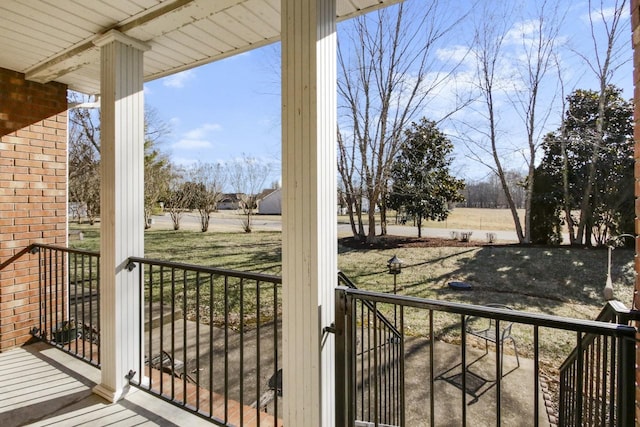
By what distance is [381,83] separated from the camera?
31.5ft

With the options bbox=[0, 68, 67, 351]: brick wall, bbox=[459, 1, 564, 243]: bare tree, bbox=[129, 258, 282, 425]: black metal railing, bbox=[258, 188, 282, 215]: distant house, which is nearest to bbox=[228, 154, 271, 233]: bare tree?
bbox=[258, 188, 282, 215]: distant house

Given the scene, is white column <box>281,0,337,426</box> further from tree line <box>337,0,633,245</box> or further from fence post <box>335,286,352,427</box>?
tree line <box>337,0,633,245</box>

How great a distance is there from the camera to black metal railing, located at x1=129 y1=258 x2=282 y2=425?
1793 mm

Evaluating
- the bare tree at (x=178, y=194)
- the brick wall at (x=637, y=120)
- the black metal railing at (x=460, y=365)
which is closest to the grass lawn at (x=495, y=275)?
the black metal railing at (x=460, y=365)

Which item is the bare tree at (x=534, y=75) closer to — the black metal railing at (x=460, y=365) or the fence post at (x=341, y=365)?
the black metal railing at (x=460, y=365)

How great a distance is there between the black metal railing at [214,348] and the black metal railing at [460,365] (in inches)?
15.0

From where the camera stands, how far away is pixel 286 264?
139 centimetres

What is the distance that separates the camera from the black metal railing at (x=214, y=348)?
1793mm

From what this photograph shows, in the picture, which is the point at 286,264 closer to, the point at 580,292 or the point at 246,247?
the point at 580,292

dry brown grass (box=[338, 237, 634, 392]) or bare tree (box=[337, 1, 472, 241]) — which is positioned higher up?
bare tree (box=[337, 1, 472, 241])

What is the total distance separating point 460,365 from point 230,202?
11100mm

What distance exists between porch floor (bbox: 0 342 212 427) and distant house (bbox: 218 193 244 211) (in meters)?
10.9

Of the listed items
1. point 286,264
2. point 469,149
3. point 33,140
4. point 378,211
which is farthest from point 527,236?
point 33,140

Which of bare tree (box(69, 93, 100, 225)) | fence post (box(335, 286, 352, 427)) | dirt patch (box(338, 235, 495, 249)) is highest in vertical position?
bare tree (box(69, 93, 100, 225))
